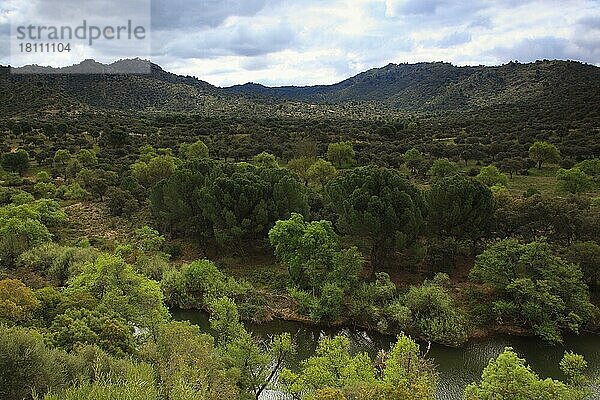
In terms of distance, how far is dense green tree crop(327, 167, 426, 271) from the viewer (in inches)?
1172

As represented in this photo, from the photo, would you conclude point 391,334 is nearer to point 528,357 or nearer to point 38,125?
point 528,357

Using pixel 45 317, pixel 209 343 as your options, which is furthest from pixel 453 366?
pixel 45 317

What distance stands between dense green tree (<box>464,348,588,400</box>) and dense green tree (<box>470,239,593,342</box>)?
916cm

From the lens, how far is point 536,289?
25.2m

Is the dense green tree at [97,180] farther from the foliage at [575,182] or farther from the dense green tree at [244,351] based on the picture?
the foliage at [575,182]

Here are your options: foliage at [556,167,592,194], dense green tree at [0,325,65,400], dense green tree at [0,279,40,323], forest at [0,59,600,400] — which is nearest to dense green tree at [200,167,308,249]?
forest at [0,59,600,400]

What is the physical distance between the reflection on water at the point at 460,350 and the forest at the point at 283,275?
1.66 ft

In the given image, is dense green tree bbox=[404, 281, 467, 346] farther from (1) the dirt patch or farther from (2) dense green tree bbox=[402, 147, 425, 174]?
(2) dense green tree bbox=[402, 147, 425, 174]

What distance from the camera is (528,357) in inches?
941

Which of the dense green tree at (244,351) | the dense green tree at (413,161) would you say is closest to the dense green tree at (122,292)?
the dense green tree at (244,351)

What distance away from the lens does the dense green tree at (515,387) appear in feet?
50.6

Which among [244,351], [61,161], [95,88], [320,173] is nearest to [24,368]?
[244,351]

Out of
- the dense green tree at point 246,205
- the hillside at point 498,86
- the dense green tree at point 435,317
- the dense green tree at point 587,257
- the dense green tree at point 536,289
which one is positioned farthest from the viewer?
the hillside at point 498,86

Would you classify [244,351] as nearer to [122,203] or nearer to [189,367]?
[189,367]
